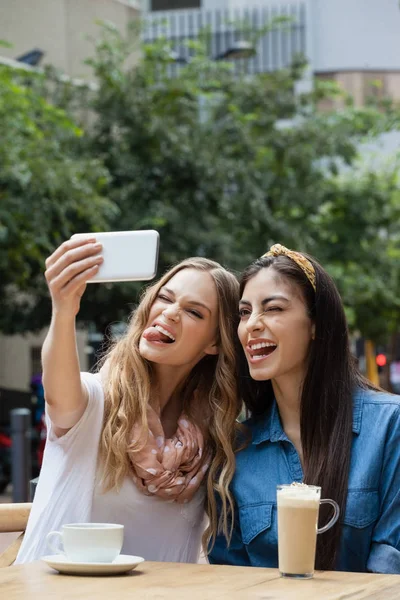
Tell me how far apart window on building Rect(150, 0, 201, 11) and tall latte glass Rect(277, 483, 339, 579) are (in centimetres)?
3244

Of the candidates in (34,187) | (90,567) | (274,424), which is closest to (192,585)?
(90,567)

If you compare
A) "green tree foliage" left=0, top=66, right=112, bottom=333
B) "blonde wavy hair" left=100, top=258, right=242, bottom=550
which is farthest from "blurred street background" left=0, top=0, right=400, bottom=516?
"blonde wavy hair" left=100, top=258, right=242, bottom=550

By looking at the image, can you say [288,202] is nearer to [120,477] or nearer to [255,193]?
[255,193]

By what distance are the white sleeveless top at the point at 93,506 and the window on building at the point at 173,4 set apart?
3153 cm

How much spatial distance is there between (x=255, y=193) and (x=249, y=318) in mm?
13200

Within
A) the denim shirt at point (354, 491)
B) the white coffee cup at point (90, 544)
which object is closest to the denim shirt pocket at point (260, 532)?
the denim shirt at point (354, 491)

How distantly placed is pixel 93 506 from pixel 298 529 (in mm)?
1011

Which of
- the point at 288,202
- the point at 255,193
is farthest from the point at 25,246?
the point at 288,202

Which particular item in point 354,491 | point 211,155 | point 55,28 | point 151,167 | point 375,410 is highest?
point 55,28

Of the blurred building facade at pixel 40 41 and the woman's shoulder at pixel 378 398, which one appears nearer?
the woman's shoulder at pixel 378 398

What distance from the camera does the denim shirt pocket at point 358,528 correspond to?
138 inches

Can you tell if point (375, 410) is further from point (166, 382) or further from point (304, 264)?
point (166, 382)

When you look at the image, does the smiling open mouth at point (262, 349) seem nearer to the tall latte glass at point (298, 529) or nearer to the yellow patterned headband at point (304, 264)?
the yellow patterned headband at point (304, 264)

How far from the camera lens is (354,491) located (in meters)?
3.54
